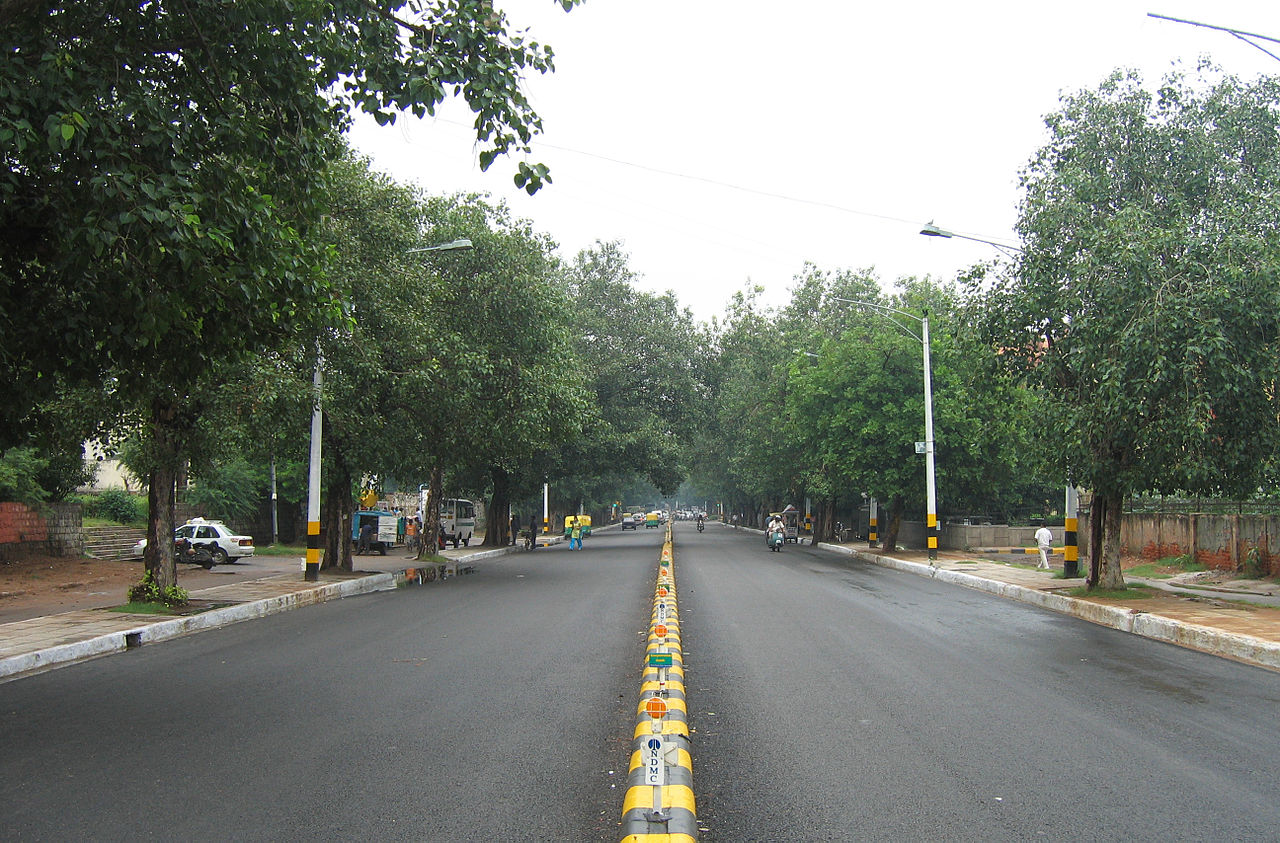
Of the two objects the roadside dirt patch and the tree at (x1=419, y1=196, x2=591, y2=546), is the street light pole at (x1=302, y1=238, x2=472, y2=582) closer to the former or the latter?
the tree at (x1=419, y1=196, x2=591, y2=546)

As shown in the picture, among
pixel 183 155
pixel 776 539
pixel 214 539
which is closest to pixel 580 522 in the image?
pixel 776 539

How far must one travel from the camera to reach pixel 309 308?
860cm

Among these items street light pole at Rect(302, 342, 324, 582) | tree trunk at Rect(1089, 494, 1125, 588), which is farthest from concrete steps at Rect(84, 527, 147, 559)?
tree trunk at Rect(1089, 494, 1125, 588)

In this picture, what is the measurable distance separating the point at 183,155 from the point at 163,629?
23.3 feet

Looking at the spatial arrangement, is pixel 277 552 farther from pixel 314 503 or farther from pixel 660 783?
pixel 660 783

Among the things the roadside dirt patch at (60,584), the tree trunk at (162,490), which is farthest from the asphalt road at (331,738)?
the roadside dirt patch at (60,584)

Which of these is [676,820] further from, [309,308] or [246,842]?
[309,308]

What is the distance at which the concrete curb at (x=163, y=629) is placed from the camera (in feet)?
31.3

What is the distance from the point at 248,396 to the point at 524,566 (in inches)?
545

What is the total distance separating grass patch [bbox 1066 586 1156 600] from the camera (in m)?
15.3

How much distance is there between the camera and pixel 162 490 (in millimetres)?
14242

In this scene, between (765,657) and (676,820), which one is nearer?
(676,820)

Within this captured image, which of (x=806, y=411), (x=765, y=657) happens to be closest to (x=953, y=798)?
(x=765, y=657)

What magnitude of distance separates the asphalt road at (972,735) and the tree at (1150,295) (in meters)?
3.43
